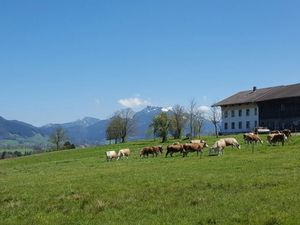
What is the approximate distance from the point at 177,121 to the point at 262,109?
2454cm

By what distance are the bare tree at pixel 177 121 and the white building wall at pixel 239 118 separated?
10.1m

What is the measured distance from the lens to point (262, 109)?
112 metres

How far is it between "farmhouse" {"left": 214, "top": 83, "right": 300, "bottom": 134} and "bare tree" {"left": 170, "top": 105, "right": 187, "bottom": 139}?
10.1 m

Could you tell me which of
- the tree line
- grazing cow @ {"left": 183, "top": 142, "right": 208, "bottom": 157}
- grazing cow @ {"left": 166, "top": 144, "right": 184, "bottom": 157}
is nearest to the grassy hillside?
grazing cow @ {"left": 183, "top": 142, "right": 208, "bottom": 157}

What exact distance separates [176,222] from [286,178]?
318 inches

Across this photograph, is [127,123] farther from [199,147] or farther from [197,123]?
[199,147]

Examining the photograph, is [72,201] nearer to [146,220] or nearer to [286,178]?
[146,220]

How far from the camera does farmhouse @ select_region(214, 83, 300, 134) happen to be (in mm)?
101875

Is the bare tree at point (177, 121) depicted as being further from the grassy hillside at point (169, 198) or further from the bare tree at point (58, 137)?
the grassy hillside at point (169, 198)

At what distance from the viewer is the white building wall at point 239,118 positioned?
117 m

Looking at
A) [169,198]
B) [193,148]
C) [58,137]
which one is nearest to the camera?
[169,198]

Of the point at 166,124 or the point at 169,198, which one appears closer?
the point at 169,198

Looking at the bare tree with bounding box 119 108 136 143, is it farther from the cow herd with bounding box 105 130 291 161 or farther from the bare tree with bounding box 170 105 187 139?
the cow herd with bounding box 105 130 291 161

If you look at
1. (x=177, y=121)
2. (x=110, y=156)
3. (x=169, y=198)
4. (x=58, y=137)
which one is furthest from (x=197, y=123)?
(x=169, y=198)
